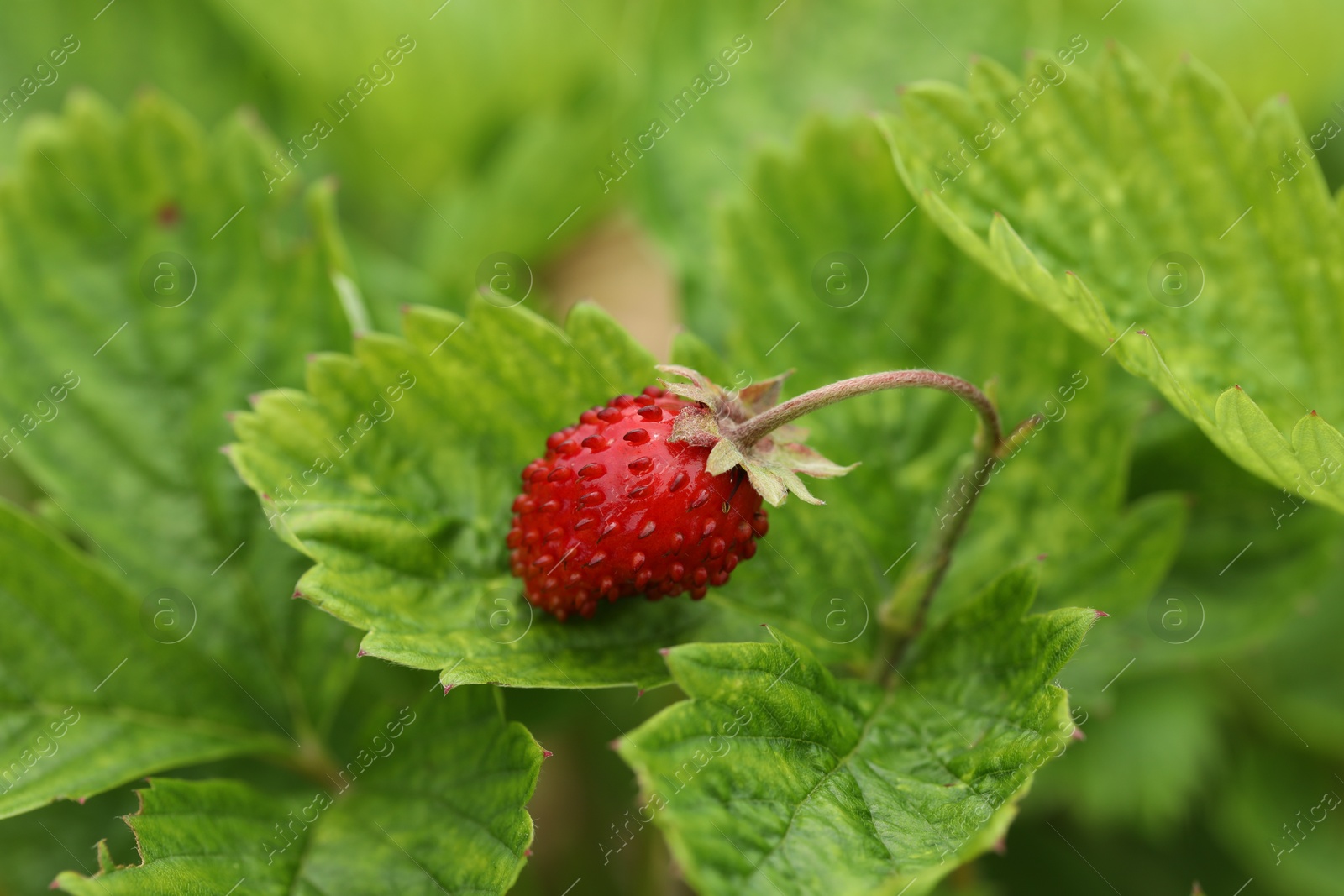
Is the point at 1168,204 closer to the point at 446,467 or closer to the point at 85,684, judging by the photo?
the point at 446,467

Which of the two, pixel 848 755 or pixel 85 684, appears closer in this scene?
pixel 848 755

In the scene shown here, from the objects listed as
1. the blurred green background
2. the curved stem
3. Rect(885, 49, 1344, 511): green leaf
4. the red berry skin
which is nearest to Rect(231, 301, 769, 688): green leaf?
the red berry skin

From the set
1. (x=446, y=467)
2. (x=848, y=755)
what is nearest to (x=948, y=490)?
(x=848, y=755)

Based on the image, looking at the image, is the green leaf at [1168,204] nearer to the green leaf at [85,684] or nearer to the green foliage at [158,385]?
the green foliage at [158,385]

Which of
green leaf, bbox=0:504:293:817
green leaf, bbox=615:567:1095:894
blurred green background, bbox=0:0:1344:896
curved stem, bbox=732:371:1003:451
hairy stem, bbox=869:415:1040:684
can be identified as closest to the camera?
green leaf, bbox=615:567:1095:894

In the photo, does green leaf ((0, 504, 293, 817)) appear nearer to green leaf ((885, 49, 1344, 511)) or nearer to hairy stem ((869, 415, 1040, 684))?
hairy stem ((869, 415, 1040, 684))

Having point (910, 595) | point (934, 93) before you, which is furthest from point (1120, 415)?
point (934, 93)
